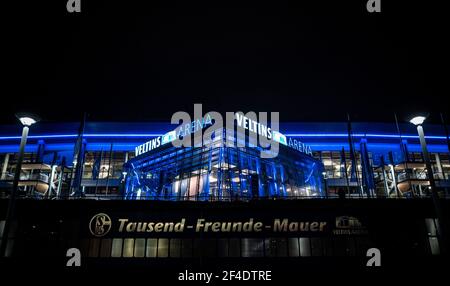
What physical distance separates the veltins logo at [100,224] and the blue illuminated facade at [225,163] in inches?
401

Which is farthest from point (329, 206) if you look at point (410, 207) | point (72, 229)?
point (72, 229)

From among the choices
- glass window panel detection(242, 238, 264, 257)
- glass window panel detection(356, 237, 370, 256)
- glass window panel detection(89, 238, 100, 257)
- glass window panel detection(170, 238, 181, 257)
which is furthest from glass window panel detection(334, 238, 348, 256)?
glass window panel detection(89, 238, 100, 257)

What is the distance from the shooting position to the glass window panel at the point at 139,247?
27212mm

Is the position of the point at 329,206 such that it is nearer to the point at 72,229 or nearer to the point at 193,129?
the point at 193,129

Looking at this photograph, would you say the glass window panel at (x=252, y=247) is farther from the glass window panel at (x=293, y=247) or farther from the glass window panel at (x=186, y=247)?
the glass window panel at (x=186, y=247)

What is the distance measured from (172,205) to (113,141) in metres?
26.2

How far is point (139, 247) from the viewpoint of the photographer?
27469 mm

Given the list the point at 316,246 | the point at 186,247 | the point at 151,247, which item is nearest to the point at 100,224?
the point at 151,247

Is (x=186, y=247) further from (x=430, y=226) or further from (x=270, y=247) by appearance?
(x=430, y=226)

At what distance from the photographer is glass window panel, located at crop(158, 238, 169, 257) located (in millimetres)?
27141

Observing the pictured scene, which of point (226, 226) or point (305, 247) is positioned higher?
point (226, 226)

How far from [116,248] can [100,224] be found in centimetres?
238

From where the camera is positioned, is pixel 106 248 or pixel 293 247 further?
pixel 293 247

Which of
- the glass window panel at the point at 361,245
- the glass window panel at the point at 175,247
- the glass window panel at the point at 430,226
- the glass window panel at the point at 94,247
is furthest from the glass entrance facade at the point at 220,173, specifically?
the glass window panel at the point at 430,226
